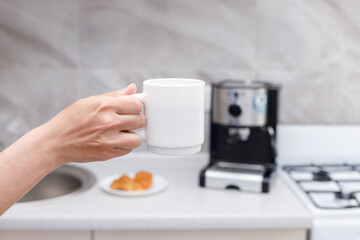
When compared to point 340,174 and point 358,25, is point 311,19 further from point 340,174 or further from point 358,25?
point 340,174

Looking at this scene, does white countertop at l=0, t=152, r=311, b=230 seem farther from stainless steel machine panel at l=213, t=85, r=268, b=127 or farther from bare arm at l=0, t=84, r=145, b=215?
bare arm at l=0, t=84, r=145, b=215

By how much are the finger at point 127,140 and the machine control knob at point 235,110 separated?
2.81 feet

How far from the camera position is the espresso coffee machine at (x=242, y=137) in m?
1.50

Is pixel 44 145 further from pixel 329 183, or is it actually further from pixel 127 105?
pixel 329 183

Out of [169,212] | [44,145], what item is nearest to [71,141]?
[44,145]

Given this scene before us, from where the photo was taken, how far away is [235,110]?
1.55 m

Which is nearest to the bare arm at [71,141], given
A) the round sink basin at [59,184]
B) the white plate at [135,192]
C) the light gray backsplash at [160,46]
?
the white plate at [135,192]

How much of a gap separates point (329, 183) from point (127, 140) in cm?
100

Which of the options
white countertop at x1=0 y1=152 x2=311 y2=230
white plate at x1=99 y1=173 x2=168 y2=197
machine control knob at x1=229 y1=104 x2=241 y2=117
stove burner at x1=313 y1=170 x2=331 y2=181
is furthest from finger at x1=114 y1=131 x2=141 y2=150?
stove burner at x1=313 y1=170 x2=331 y2=181

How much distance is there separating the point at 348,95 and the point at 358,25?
266mm

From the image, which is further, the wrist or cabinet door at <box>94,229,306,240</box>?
cabinet door at <box>94,229,306,240</box>

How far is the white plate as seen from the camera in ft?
4.69

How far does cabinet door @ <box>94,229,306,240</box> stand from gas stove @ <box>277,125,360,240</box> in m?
0.06

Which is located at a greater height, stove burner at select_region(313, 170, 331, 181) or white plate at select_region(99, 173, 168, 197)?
stove burner at select_region(313, 170, 331, 181)
